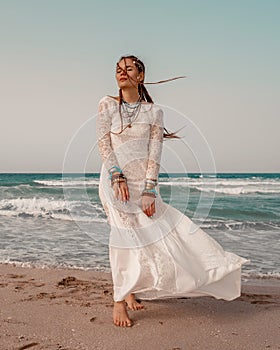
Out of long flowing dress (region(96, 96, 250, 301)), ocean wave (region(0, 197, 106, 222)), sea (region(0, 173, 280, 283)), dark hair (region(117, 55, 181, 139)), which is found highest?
dark hair (region(117, 55, 181, 139))

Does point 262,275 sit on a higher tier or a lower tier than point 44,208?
higher

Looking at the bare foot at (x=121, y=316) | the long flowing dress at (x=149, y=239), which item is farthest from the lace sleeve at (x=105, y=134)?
the bare foot at (x=121, y=316)

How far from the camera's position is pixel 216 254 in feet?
11.1

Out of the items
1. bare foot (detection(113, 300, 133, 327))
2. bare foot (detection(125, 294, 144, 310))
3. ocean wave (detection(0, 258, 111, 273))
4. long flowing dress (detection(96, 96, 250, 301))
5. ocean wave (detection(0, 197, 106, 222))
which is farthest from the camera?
ocean wave (detection(0, 197, 106, 222))

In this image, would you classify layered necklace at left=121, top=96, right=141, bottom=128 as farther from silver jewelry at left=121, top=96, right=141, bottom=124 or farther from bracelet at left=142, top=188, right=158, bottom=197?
bracelet at left=142, top=188, right=158, bottom=197

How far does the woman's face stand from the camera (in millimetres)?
3588

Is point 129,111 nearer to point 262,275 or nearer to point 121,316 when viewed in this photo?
point 121,316

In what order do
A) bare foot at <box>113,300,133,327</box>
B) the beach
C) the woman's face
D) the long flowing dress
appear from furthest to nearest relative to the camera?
the woman's face < bare foot at <box>113,300,133,327</box> < the long flowing dress < the beach

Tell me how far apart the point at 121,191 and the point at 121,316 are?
0.96 m

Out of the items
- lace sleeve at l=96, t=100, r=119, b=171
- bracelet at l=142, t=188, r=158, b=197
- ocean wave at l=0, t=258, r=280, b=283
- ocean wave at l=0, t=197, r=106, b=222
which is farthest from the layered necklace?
ocean wave at l=0, t=197, r=106, b=222

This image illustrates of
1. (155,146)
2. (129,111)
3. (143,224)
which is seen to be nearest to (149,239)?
(143,224)

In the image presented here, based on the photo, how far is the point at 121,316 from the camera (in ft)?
11.2

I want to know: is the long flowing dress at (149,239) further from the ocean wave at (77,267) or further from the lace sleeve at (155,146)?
the ocean wave at (77,267)

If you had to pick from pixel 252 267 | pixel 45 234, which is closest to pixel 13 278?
pixel 252 267
